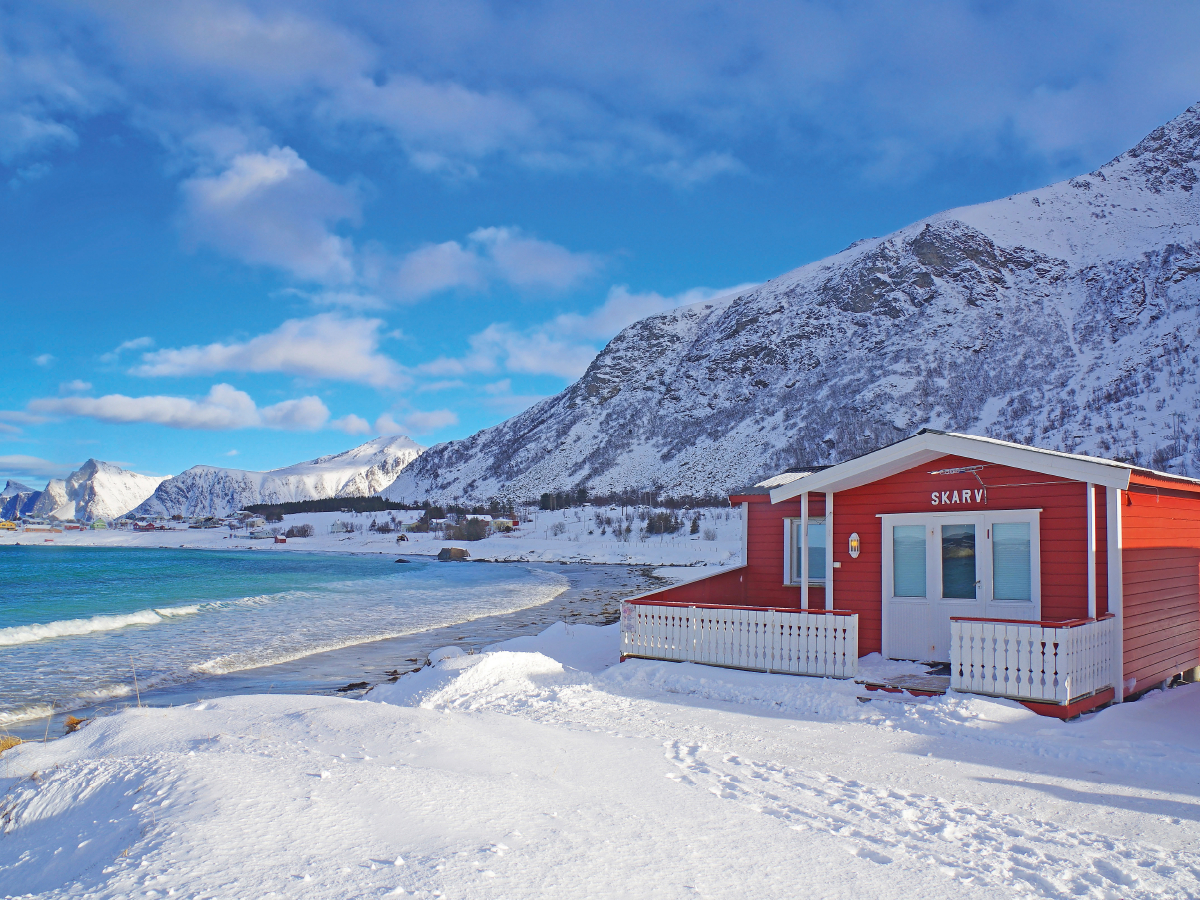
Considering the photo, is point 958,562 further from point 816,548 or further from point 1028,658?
point 816,548

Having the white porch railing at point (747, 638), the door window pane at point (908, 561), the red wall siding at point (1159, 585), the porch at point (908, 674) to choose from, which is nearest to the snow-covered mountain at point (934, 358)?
the red wall siding at point (1159, 585)

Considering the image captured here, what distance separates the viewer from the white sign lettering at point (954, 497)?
1062 cm

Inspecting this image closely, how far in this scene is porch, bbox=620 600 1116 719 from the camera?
8523 millimetres

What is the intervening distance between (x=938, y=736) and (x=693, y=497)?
8171 centimetres

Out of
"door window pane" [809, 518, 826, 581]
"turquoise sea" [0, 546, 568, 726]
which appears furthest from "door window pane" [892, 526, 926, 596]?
"turquoise sea" [0, 546, 568, 726]

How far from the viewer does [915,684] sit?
953cm

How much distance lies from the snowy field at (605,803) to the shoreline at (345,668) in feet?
13.0

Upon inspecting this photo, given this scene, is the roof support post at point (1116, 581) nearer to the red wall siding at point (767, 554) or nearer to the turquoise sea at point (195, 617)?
the red wall siding at point (767, 554)

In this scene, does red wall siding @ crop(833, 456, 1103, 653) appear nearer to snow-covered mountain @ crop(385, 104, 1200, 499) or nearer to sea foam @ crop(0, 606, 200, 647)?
sea foam @ crop(0, 606, 200, 647)

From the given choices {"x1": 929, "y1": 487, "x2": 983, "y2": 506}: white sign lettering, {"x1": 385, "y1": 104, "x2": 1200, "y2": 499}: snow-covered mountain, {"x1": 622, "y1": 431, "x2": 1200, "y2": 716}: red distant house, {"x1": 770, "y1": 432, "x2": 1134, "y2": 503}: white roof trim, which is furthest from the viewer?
{"x1": 385, "y1": 104, "x2": 1200, "y2": 499}: snow-covered mountain

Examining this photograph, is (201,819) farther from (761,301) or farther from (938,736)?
(761,301)

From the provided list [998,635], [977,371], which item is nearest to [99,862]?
[998,635]

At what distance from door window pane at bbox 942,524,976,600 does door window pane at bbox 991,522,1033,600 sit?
29cm

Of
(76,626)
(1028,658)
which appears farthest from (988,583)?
(76,626)
